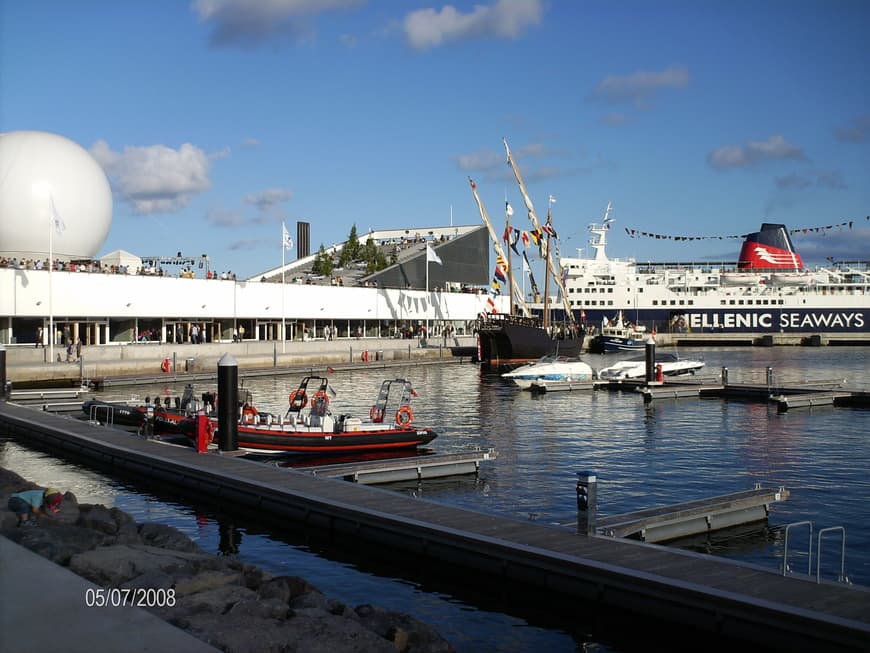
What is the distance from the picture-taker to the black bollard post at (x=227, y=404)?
21.9 metres

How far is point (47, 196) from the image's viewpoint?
190 ft

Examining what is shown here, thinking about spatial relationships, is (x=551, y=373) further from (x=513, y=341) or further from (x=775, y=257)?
(x=775, y=257)

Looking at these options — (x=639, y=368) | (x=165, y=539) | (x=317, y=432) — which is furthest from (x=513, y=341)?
(x=165, y=539)

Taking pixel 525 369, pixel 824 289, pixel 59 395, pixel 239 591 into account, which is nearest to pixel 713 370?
pixel 525 369

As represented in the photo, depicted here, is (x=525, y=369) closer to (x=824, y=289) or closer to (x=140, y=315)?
(x=140, y=315)

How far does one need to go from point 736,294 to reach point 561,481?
391ft

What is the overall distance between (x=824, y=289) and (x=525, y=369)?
98.4 m

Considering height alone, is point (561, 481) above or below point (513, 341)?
below

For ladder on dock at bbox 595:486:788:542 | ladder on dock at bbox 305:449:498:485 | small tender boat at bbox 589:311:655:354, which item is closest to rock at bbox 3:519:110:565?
ladder on dock at bbox 305:449:498:485

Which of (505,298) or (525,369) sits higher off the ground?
(505,298)

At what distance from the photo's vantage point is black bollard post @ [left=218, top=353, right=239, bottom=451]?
71.7 ft

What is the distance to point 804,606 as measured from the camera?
10195 millimetres

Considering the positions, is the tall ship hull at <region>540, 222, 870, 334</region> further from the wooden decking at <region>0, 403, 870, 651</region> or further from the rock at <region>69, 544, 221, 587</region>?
the rock at <region>69, 544, 221, 587</region>
